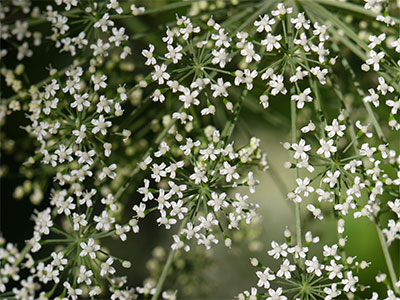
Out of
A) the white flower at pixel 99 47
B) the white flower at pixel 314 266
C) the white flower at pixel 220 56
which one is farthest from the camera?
the white flower at pixel 99 47

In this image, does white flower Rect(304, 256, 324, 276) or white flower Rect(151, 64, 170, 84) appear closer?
white flower Rect(304, 256, 324, 276)

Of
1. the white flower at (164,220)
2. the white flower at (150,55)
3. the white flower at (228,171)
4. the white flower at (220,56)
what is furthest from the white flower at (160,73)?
the white flower at (164,220)

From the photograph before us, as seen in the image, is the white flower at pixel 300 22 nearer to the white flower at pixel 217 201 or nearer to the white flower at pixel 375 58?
the white flower at pixel 375 58

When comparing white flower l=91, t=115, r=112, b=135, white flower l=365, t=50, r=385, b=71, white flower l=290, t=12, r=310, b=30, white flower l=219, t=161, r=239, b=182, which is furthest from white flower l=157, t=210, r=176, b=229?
white flower l=365, t=50, r=385, b=71

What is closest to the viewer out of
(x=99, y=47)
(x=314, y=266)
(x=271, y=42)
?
(x=314, y=266)

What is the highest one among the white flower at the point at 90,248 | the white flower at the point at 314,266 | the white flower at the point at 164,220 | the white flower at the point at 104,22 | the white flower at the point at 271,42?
the white flower at the point at 104,22

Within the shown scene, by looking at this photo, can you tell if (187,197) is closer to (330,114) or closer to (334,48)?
(334,48)

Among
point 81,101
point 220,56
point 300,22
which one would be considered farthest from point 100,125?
point 300,22

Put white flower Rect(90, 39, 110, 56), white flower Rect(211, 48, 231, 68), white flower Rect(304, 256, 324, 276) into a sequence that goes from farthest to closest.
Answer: white flower Rect(90, 39, 110, 56) → white flower Rect(211, 48, 231, 68) → white flower Rect(304, 256, 324, 276)

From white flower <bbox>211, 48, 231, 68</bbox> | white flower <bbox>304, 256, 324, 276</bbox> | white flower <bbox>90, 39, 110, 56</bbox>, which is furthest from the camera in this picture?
white flower <bbox>90, 39, 110, 56</bbox>

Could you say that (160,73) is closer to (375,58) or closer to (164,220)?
(164,220)

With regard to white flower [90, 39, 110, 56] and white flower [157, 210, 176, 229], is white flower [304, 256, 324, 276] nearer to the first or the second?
white flower [157, 210, 176, 229]

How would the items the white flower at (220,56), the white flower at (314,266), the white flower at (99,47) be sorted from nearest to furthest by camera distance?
the white flower at (314,266) → the white flower at (220,56) → the white flower at (99,47)
